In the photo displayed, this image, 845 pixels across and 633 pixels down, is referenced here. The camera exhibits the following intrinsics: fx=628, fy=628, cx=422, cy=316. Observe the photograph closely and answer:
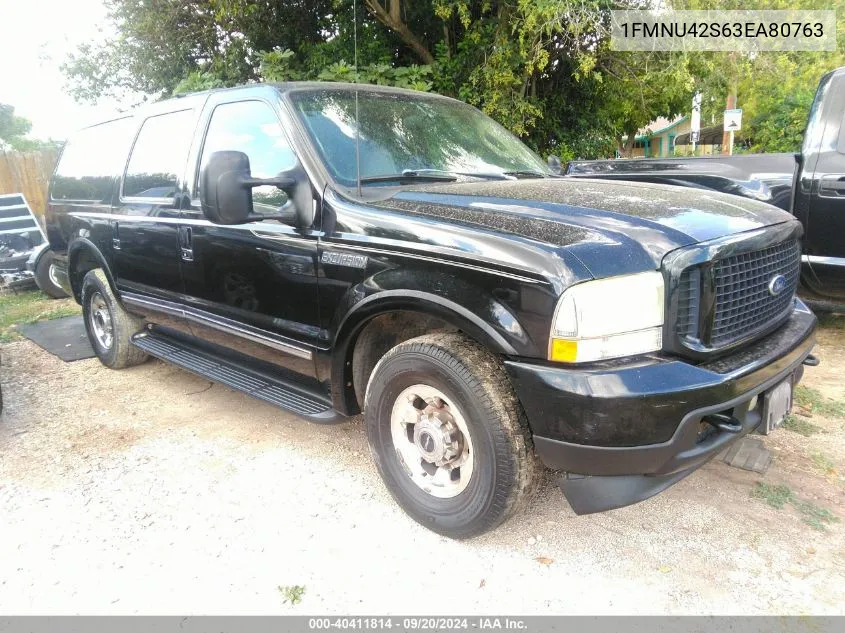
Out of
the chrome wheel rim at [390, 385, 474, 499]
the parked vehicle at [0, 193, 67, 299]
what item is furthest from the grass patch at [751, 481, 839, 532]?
the parked vehicle at [0, 193, 67, 299]

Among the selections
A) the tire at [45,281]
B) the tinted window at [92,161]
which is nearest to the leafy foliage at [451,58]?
the tire at [45,281]

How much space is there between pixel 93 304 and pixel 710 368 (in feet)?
15.5

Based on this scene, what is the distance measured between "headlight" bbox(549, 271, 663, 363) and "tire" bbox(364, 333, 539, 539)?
13.4 inches

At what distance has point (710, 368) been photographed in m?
2.25

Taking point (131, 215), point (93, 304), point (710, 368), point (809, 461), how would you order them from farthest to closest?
point (93, 304) → point (131, 215) → point (809, 461) → point (710, 368)

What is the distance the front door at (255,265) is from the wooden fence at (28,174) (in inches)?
362

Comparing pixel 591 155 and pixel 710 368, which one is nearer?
pixel 710 368

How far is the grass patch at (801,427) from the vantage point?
360 centimetres

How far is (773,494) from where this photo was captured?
2.95m

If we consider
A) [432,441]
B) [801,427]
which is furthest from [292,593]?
[801,427]

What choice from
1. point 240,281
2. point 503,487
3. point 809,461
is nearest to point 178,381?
point 240,281

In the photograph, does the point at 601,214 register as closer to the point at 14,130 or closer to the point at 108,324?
the point at 108,324

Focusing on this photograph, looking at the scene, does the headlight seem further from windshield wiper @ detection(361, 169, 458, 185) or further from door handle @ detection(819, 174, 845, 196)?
door handle @ detection(819, 174, 845, 196)

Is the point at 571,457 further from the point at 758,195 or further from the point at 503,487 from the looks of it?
the point at 758,195
